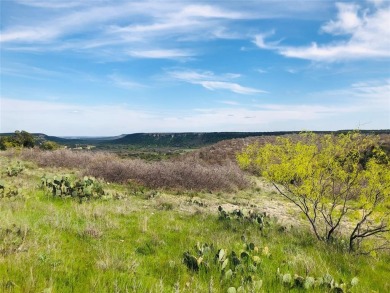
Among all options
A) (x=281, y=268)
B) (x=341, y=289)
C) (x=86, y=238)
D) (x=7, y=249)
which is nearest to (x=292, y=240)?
(x=281, y=268)

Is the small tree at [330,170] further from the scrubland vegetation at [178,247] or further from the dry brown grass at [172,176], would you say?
the dry brown grass at [172,176]

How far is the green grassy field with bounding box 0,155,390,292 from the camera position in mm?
4551

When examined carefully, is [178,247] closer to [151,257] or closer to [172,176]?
[151,257]

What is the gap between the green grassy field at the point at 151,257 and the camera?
455 centimetres

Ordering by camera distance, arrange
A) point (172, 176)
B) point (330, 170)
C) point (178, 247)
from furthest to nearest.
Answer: point (172, 176)
point (330, 170)
point (178, 247)

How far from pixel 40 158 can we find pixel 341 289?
2554cm

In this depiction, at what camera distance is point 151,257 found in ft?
19.7

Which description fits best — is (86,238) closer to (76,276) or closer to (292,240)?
(76,276)

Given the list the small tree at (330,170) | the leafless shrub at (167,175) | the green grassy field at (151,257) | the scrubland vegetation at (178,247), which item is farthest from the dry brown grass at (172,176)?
the small tree at (330,170)

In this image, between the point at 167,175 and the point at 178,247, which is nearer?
the point at 178,247

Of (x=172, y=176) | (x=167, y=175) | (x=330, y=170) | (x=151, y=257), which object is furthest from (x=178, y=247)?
(x=172, y=176)

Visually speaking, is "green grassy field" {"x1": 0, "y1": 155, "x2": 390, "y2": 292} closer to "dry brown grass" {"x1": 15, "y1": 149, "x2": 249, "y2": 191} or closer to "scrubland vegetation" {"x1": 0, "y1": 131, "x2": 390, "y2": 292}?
"scrubland vegetation" {"x1": 0, "y1": 131, "x2": 390, "y2": 292}

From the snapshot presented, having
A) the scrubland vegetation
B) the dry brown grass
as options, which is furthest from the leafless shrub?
the scrubland vegetation

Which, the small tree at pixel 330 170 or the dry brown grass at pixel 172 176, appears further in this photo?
the dry brown grass at pixel 172 176
